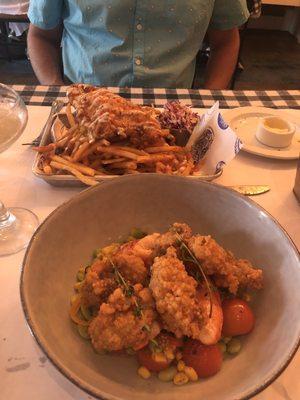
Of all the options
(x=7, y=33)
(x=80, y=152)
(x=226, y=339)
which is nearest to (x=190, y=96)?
(x=80, y=152)

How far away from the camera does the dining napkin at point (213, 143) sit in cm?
112

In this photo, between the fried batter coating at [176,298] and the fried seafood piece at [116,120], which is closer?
the fried batter coating at [176,298]

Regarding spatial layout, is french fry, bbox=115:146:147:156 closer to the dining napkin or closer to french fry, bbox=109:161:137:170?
french fry, bbox=109:161:137:170

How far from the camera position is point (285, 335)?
66 centimetres

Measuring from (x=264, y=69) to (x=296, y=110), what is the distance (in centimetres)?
340

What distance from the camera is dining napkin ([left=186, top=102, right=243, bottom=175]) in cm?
112

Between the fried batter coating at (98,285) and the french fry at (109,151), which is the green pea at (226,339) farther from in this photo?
the french fry at (109,151)

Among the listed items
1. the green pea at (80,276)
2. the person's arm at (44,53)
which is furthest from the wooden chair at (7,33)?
the green pea at (80,276)

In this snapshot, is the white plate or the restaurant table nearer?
the restaurant table

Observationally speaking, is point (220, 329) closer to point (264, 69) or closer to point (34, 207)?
point (34, 207)

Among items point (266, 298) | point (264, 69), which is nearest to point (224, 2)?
point (266, 298)

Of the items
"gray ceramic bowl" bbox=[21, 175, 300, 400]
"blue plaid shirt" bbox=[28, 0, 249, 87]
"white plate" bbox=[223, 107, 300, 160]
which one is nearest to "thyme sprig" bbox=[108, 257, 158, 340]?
"gray ceramic bowl" bbox=[21, 175, 300, 400]

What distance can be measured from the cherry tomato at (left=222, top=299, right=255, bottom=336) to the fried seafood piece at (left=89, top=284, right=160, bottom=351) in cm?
15

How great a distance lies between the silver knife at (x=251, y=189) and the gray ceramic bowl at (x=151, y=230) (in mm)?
251
